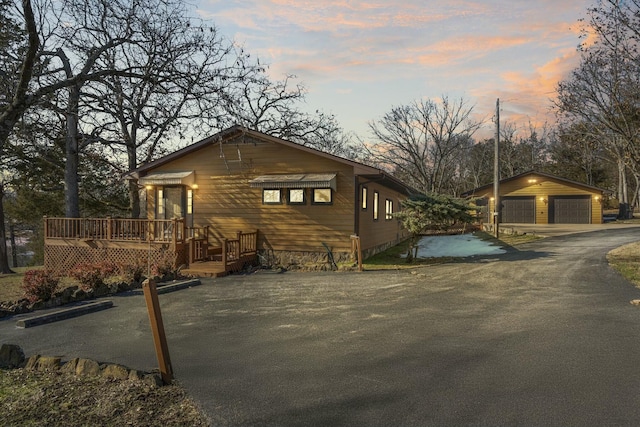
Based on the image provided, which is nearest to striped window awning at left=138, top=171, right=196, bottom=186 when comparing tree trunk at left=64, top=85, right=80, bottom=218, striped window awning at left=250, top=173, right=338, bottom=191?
striped window awning at left=250, top=173, right=338, bottom=191

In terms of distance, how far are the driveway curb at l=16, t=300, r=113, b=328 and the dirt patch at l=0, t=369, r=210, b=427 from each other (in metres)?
2.91

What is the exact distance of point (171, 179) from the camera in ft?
53.4

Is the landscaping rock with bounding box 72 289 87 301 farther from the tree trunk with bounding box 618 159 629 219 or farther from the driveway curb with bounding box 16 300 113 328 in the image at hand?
the tree trunk with bounding box 618 159 629 219

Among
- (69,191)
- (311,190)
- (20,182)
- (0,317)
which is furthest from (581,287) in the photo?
(20,182)

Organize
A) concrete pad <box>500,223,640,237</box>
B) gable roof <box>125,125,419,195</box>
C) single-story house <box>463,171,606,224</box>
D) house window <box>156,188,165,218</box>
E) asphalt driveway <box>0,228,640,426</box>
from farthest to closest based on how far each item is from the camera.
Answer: single-story house <box>463,171,606,224</box> < concrete pad <box>500,223,640,237</box> < house window <box>156,188,165,218</box> < gable roof <box>125,125,419,195</box> < asphalt driveway <box>0,228,640,426</box>

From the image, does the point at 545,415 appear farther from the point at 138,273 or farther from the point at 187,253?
the point at 187,253

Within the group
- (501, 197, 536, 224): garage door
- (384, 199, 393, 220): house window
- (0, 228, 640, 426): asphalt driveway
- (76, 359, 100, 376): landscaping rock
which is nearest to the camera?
(0, 228, 640, 426): asphalt driveway

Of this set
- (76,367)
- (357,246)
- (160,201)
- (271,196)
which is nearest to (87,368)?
(76,367)

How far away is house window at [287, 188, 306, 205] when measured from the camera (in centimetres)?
1547

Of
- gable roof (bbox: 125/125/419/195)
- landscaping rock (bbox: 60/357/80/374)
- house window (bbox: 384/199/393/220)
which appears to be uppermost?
gable roof (bbox: 125/125/419/195)

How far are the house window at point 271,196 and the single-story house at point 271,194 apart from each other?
1.4 inches

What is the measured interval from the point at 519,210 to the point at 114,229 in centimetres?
3185

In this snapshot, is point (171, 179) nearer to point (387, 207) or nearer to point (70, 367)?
point (387, 207)

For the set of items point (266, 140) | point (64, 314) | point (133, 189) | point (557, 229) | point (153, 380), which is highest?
point (266, 140)
